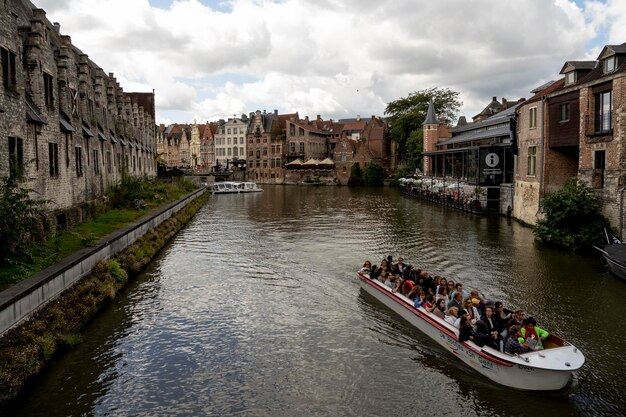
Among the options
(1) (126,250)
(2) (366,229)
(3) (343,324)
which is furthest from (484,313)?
(2) (366,229)

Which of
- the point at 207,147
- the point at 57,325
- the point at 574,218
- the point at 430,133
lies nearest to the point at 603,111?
the point at 574,218

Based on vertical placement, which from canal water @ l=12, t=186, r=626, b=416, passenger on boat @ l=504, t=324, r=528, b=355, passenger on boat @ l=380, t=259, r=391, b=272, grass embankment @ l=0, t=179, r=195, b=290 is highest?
grass embankment @ l=0, t=179, r=195, b=290

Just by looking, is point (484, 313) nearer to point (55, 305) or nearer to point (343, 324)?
point (343, 324)

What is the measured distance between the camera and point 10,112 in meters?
17.7

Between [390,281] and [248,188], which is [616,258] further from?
[248,188]

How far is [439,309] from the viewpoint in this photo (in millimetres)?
14312

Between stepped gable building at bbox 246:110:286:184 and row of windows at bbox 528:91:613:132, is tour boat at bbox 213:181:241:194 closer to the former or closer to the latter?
stepped gable building at bbox 246:110:286:184

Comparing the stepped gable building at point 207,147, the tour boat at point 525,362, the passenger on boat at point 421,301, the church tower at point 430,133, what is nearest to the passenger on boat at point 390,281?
the passenger on boat at point 421,301

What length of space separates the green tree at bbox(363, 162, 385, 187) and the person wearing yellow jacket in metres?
75.4

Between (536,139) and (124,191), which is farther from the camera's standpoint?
(124,191)

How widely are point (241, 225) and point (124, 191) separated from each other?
8585 mm

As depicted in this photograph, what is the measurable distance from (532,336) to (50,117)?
20911 millimetres

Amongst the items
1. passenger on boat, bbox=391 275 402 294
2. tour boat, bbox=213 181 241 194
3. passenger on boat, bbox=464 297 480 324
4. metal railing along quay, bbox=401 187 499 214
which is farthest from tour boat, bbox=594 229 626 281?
tour boat, bbox=213 181 241 194

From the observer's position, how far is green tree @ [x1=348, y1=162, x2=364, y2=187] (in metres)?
88.8
